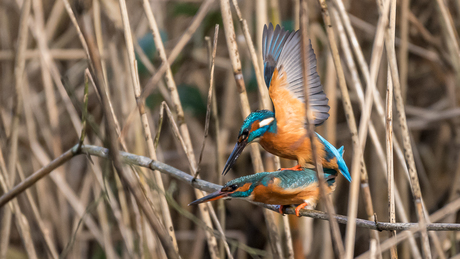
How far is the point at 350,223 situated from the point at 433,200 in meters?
1.93

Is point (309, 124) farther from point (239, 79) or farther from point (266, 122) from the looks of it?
point (239, 79)

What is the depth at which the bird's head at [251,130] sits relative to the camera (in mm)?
822

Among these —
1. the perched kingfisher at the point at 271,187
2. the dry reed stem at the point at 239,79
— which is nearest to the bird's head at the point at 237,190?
the perched kingfisher at the point at 271,187

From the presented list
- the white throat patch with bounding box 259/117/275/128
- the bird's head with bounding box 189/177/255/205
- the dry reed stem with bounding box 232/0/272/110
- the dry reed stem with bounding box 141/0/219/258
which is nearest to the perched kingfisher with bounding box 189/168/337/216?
the bird's head with bounding box 189/177/255/205

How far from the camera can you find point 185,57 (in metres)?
2.48

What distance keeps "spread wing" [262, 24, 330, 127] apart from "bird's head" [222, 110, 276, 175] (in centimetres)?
3

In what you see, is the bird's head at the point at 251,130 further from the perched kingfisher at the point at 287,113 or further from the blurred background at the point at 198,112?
the blurred background at the point at 198,112

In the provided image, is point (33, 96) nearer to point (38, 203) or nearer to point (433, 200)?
point (38, 203)

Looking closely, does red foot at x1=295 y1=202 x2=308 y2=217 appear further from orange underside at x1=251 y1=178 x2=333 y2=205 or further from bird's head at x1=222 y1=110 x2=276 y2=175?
bird's head at x1=222 y1=110 x2=276 y2=175

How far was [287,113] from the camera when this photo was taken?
882mm

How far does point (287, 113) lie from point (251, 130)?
11cm

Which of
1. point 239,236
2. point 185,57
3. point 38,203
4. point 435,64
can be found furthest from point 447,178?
point 38,203

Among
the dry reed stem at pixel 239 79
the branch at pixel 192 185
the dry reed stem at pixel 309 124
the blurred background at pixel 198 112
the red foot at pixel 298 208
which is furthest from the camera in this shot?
the blurred background at pixel 198 112

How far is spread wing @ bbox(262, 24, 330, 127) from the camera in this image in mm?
860
